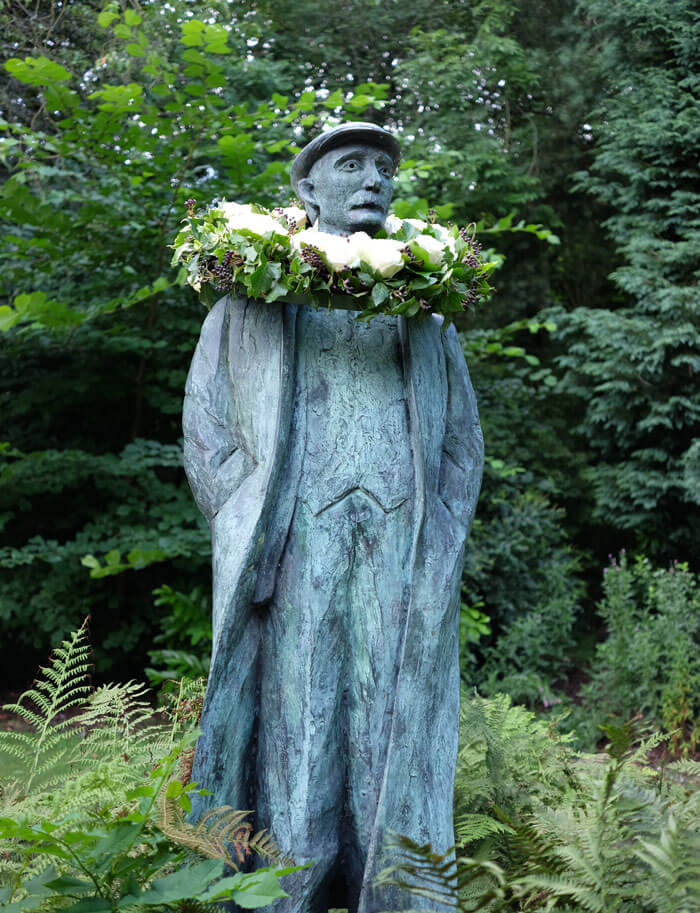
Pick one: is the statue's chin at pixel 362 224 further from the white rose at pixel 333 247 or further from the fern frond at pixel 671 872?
the fern frond at pixel 671 872

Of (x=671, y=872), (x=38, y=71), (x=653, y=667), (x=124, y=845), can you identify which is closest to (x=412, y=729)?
(x=671, y=872)

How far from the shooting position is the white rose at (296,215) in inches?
117

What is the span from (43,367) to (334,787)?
5.68 m

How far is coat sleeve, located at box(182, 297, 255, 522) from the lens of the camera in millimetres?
2768

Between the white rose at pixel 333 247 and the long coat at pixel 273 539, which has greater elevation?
the white rose at pixel 333 247

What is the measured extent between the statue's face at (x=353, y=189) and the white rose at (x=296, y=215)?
72 millimetres

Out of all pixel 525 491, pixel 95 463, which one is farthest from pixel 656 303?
pixel 95 463

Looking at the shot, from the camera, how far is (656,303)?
891 centimetres

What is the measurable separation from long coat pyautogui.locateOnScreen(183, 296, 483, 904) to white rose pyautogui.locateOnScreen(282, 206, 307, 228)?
35cm

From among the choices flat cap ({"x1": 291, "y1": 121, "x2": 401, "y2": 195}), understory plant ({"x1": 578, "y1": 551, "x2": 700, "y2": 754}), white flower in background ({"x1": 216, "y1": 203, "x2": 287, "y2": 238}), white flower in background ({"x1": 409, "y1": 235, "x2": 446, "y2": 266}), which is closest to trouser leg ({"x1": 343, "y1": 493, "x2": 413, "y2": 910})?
white flower in background ({"x1": 409, "y1": 235, "x2": 446, "y2": 266})

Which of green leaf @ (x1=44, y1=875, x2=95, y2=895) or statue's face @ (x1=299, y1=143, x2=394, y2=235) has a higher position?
statue's face @ (x1=299, y1=143, x2=394, y2=235)

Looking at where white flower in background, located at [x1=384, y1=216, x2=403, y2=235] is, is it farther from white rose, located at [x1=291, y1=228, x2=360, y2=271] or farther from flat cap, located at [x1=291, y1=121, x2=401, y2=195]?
white rose, located at [x1=291, y1=228, x2=360, y2=271]

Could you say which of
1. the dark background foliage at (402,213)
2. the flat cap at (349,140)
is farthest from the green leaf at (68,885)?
the dark background foliage at (402,213)

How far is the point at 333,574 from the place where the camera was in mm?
2693
